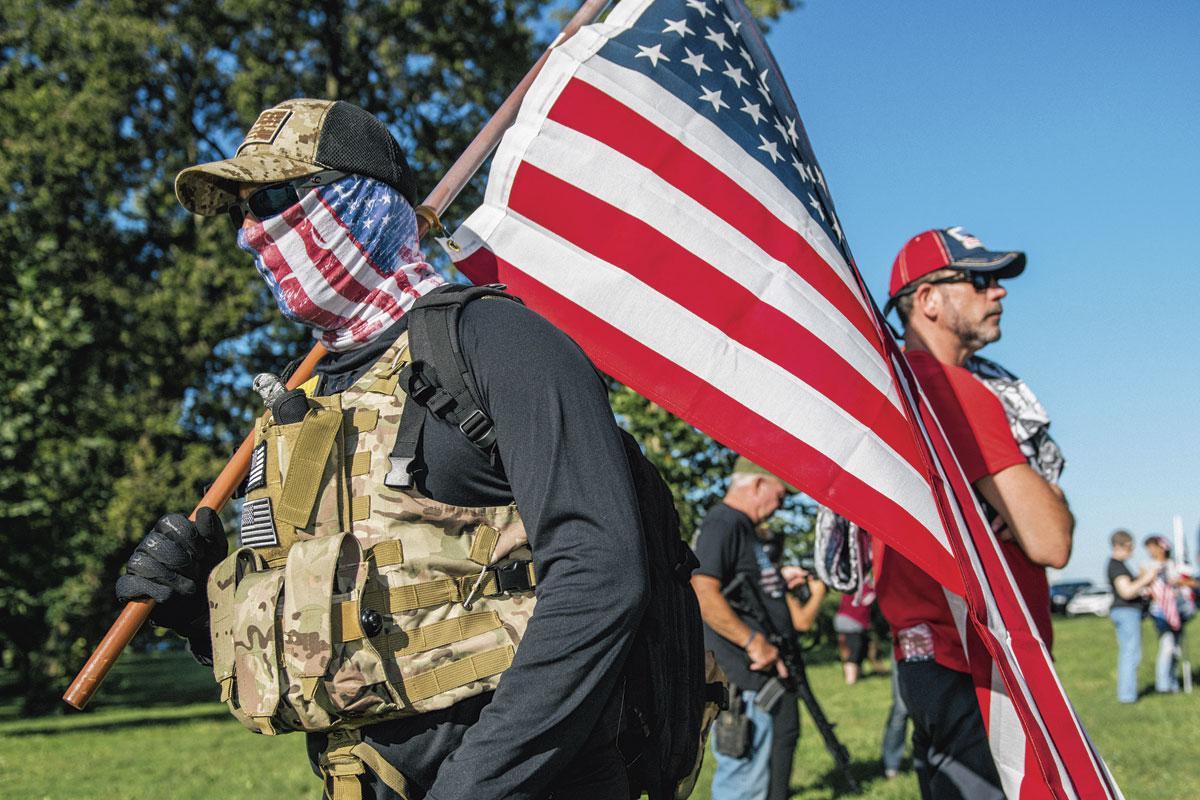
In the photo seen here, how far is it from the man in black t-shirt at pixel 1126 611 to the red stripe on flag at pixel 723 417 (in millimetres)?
12166

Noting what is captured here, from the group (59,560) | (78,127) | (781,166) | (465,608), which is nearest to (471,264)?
(781,166)

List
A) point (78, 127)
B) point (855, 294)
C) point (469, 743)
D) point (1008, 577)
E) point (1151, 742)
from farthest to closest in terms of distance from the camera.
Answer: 1. point (78, 127)
2. point (1151, 742)
3. point (855, 294)
4. point (1008, 577)
5. point (469, 743)

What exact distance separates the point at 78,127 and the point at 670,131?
17955 millimetres

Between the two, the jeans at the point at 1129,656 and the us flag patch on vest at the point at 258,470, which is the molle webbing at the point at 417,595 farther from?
the jeans at the point at 1129,656

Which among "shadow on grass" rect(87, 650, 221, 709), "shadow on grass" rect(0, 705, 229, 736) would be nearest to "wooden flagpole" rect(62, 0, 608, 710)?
"shadow on grass" rect(0, 705, 229, 736)

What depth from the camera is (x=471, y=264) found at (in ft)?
10.7

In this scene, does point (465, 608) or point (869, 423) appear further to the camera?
point (869, 423)

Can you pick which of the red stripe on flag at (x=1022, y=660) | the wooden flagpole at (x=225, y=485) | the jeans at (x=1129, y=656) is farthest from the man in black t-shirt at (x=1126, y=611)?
the wooden flagpole at (x=225, y=485)

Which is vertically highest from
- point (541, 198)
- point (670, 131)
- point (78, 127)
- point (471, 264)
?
point (78, 127)

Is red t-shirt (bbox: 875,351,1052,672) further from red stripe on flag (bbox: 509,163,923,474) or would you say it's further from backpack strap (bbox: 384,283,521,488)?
backpack strap (bbox: 384,283,521,488)

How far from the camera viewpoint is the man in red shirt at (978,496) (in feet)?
10.1

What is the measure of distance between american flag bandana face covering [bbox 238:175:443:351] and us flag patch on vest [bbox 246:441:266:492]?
266mm

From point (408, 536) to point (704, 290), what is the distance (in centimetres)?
165

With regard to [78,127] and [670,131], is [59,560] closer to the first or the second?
[78,127]
